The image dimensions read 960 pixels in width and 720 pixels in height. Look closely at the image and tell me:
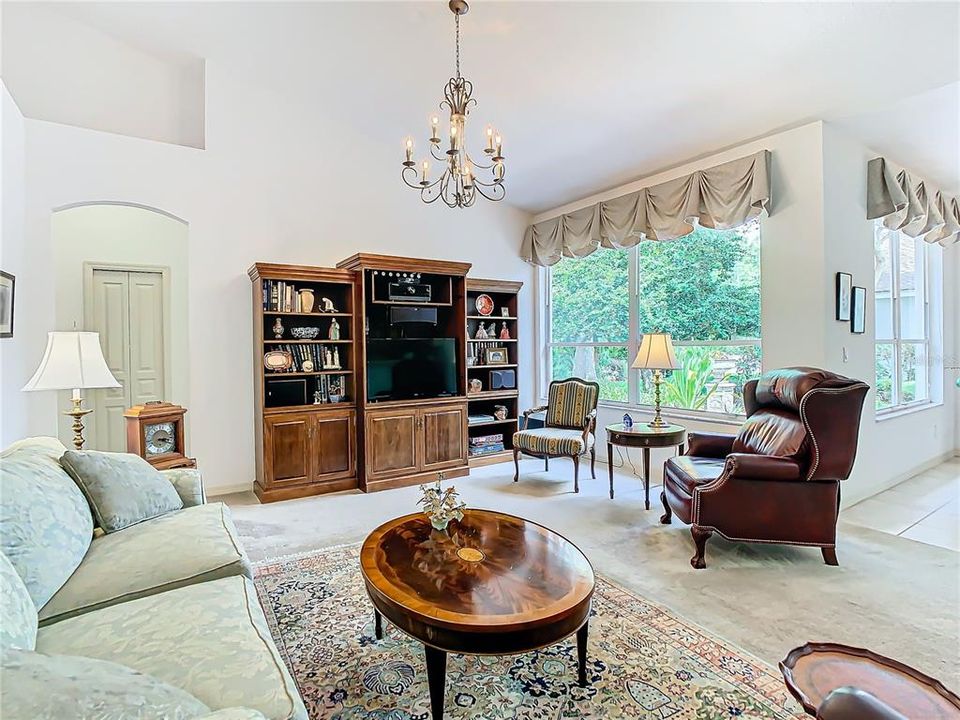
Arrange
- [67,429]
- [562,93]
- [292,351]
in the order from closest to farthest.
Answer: [562,93]
[292,351]
[67,429]

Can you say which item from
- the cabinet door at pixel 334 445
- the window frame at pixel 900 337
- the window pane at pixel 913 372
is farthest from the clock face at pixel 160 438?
the window pane at pixel 913 372

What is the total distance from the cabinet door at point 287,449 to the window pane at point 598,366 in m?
3.01

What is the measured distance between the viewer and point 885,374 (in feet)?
16.2

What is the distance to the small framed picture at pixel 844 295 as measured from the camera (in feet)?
12.5

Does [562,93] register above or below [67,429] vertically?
above

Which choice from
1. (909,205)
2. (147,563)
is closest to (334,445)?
(147,563)

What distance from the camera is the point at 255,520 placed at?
3.80 meters

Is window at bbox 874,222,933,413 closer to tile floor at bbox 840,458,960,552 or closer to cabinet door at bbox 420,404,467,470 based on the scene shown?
tile floor at bbox 840,458,960,552

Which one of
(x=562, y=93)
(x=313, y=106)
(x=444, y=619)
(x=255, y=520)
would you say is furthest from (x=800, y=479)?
(x=313, y=106)

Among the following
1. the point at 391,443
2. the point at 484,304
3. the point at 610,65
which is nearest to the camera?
the point at 610,65

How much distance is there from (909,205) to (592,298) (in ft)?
9.37

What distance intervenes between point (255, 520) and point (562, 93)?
4018 mm

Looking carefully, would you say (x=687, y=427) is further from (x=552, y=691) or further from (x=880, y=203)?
(x=552, y=691)

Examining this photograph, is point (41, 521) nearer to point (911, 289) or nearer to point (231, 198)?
point (231, 198)
